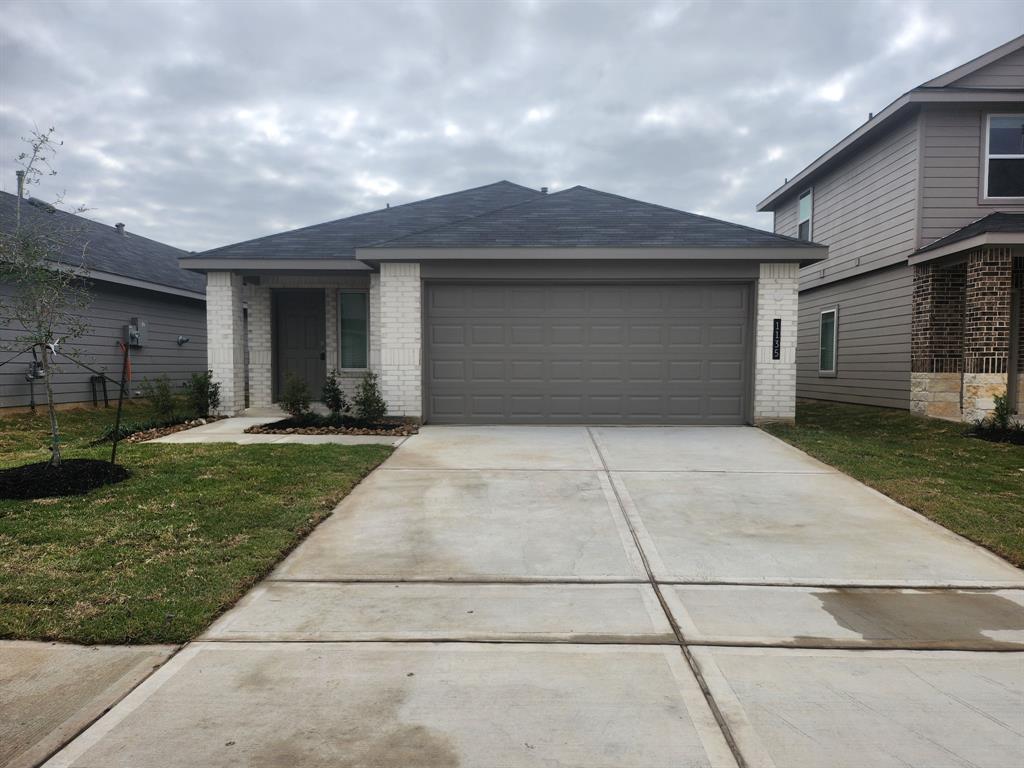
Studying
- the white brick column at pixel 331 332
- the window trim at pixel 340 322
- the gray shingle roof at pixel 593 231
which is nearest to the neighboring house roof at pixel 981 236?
the gray shingle roof at pixel 593 231

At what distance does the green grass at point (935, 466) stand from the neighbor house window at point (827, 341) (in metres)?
3.93

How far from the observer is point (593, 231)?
10.9 meters

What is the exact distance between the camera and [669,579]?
12.9 ft

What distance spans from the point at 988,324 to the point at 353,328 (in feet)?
39.0

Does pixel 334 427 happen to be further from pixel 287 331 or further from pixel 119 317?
pixel 119 317

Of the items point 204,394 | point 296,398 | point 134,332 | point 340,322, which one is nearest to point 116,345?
point 134,332

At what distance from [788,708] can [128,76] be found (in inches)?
792

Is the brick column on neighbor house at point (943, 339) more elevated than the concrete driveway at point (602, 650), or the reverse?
the brick column on neighbor house at point (943, 339)

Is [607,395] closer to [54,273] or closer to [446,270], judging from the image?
[446,270]

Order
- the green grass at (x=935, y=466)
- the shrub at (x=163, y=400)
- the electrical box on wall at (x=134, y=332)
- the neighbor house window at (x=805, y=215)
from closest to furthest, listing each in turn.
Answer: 1. the green grass at (x=935, y=466)
2. the shrub at (x=163, y=400)
3. the electrical box on wall at (x=134, y=332)
4. the neighbor house window at (x=805, y=215)

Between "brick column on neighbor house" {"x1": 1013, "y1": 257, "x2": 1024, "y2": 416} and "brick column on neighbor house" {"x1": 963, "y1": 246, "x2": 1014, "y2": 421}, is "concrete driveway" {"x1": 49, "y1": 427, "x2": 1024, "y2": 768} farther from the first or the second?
"brick column on neighbor house" {"x1": 1013, "y1": 257, "x2": 1024, "y2": 416}

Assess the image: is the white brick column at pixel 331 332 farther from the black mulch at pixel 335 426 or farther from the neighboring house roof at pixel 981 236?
the neighboring house roof at pixel 981 236

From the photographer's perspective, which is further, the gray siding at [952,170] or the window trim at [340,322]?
the window trim at [340,322]

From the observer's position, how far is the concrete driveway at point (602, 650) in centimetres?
226
